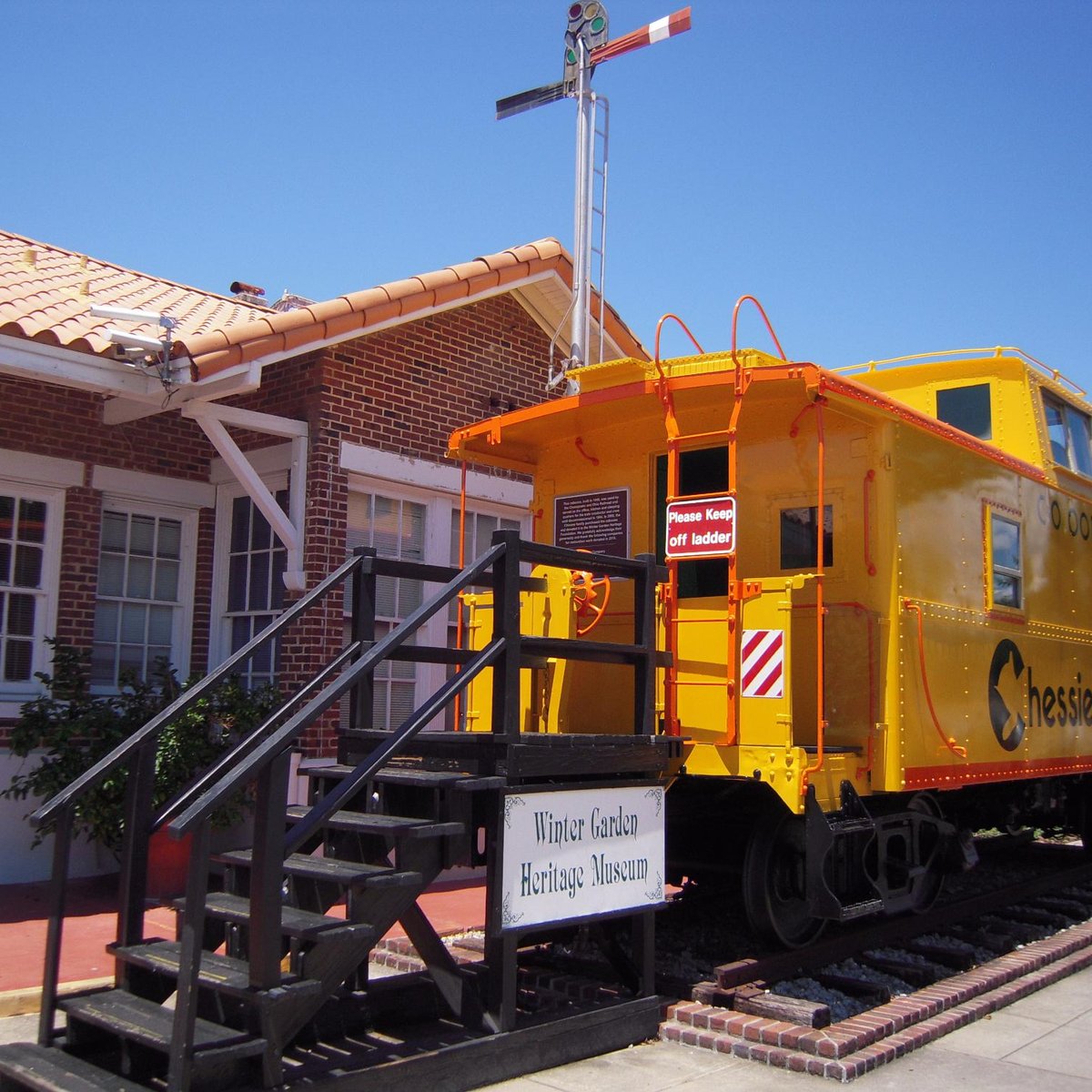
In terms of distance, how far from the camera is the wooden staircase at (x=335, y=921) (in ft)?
13.1

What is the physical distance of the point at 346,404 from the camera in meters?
9.34

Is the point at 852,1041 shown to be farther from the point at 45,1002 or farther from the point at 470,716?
the point at 45,1002

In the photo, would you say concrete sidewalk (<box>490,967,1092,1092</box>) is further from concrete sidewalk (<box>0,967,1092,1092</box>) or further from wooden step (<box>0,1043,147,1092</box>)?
wooden step (<box>0,1043,147,1092</box>)

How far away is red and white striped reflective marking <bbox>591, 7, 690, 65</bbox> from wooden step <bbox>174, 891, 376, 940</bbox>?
10.2m

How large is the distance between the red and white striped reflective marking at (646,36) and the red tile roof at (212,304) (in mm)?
2778

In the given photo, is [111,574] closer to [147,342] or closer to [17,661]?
[17,661]

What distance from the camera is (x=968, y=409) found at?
8.73 meters

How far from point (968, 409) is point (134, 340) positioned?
5877 mm

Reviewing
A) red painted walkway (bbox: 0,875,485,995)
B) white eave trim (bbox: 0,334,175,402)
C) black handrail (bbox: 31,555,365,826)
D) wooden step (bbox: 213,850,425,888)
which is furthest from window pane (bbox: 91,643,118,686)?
wooden step (bbox: 213,850,425,888)

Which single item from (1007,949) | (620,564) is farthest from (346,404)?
(1007,949)

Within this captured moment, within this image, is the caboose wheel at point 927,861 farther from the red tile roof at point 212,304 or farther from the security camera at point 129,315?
the security camera at point 129,315

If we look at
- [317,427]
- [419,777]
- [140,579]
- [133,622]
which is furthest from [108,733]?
[419,777]

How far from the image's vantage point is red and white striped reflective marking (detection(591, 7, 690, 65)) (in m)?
12.0

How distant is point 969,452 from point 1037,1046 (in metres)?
3.38
